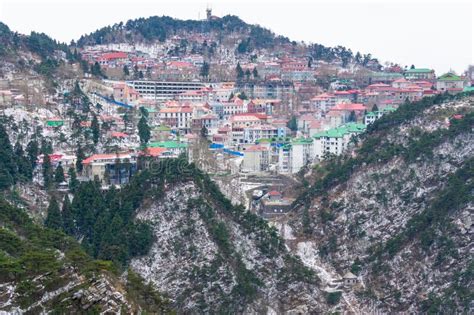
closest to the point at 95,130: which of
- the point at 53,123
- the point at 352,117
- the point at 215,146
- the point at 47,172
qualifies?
the point at 53,123

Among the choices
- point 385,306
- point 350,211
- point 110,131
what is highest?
point 110,131

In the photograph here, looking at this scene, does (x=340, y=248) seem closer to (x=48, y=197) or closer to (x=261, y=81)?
(x=48, y=197)

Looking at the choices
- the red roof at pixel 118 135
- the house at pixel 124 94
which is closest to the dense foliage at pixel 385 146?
the red roof at pixel 118 135

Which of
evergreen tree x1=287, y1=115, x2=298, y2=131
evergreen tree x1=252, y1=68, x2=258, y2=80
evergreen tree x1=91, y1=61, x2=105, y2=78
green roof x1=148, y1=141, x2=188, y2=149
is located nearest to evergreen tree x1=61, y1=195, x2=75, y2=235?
green roof x1=148, y1=141, x2=188, y2=149

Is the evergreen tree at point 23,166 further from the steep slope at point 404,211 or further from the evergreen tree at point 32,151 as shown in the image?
the steep slope at point 404,211

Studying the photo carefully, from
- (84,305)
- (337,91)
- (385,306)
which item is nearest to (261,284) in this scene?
(385,306)

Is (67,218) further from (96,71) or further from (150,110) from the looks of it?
(96,71)
